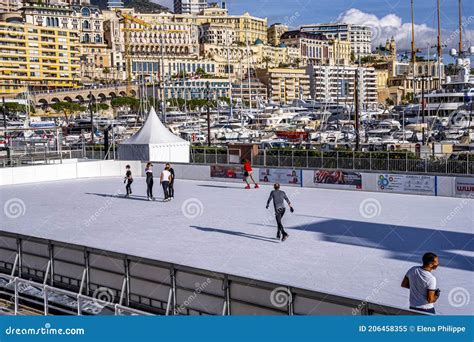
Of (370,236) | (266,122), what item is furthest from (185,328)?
(266,122)

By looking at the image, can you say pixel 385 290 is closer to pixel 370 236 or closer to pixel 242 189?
pixel 370 236

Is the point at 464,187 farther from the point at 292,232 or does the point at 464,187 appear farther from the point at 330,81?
the point at 330,81

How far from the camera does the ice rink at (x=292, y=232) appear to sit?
1147 centimetres

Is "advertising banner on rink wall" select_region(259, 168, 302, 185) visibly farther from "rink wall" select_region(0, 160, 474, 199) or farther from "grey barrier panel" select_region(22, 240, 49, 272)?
"grey barrier panel" select_region(22, 240, 49, 272)

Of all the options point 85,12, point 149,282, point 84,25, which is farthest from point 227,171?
point 85,12

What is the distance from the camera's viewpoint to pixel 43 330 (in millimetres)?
7473

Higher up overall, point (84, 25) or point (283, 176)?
point (84, 25)

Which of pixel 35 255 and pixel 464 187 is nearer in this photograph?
pixel 35 255

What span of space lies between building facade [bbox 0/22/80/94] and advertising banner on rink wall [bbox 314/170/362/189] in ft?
338

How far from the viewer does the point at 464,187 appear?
2153 cm

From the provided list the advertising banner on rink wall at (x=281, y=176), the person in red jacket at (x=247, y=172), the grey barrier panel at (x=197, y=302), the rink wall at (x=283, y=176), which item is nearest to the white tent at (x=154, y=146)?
the rink wall at (x=283, y=176)

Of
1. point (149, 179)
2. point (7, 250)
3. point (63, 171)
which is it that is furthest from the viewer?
point (63, 171)

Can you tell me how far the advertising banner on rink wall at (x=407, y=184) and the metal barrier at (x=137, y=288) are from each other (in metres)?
14.8

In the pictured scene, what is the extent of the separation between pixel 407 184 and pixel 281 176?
211 inches
